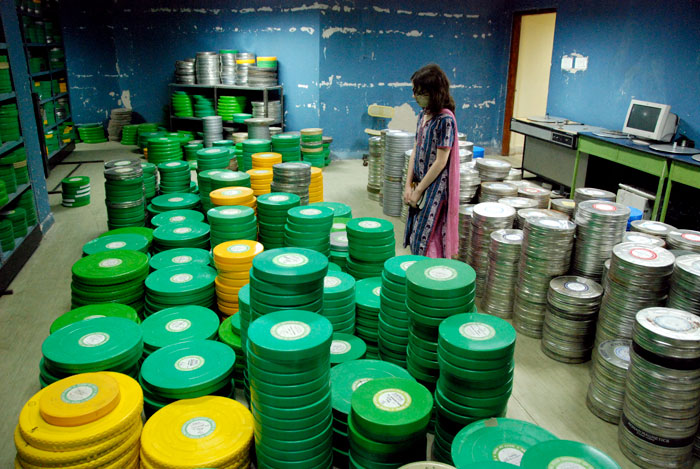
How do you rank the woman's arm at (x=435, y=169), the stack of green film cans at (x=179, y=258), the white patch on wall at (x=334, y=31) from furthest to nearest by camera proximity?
1. the white patch on wall at (x=334, y=31)
2. the stack of green film cans at (x=179, y=258)
3. the woman's arm at (x=435, y=169)

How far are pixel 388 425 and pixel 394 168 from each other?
4520mm

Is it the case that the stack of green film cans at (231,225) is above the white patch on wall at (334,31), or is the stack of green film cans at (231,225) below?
below

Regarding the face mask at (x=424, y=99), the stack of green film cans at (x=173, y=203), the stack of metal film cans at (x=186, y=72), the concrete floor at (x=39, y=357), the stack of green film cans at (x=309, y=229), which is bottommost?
the concrete floor at (x=39, y=357)

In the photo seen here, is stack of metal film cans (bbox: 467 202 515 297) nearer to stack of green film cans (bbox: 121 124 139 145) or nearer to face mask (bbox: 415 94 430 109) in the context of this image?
face mask (bbox: 415 94 430 109)

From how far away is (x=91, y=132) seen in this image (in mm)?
11242

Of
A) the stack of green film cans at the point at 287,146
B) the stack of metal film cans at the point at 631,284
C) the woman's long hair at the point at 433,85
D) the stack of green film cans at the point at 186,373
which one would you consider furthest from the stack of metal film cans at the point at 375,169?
the stack of green film cans at the point at 186,373

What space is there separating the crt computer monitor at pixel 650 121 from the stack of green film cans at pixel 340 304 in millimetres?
5092

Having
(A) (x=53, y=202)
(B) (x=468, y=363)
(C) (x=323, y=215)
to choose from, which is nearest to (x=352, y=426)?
(B) (x=468, y=363)

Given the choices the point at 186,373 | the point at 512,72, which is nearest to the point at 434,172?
the point at 186,373

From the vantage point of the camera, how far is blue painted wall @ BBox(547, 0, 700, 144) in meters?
6.16

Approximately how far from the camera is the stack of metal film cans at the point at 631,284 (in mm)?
2955

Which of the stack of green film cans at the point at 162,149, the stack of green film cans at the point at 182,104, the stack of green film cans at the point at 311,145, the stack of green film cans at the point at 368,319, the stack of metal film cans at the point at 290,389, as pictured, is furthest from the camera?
the stack of green film cans at the point at 182,104

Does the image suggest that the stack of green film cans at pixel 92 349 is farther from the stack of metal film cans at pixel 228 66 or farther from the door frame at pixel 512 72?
the door frame at pixel 512 72

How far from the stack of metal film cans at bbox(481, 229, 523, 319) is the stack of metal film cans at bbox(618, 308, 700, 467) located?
1.33 metres
